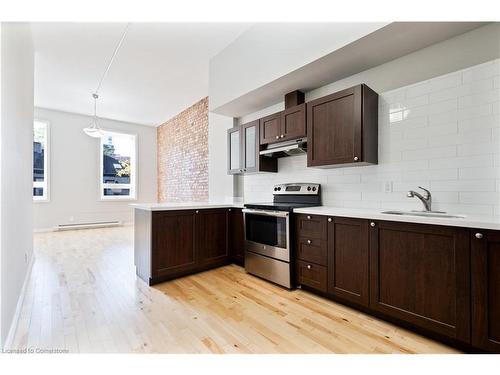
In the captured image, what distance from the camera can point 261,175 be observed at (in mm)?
3889

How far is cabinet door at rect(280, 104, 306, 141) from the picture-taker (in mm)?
2871

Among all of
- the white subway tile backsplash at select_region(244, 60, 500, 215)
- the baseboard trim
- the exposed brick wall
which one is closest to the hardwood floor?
the baseboard trim

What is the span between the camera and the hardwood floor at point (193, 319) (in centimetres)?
173

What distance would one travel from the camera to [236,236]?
3529 millimetres

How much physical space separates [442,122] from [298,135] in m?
1.36

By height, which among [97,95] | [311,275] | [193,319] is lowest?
[193,319]

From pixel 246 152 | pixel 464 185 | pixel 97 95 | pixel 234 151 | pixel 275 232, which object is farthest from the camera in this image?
pixel 97 95

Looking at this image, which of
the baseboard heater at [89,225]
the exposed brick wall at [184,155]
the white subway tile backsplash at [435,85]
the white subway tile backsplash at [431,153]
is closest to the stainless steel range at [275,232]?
the white subway tile backsplash at [431,153]

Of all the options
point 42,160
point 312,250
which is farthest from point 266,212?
point 42,160

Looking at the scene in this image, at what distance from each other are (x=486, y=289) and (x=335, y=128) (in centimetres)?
173

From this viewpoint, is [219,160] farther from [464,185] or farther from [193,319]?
[464,185]

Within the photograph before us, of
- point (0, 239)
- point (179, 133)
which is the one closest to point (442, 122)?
point (0, 239)

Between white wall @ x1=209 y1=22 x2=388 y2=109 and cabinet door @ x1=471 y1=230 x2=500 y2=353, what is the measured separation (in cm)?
173

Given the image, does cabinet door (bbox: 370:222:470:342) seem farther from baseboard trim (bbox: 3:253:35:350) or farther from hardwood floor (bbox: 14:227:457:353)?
baseboard trim (bbox: 3:253:35:350)
